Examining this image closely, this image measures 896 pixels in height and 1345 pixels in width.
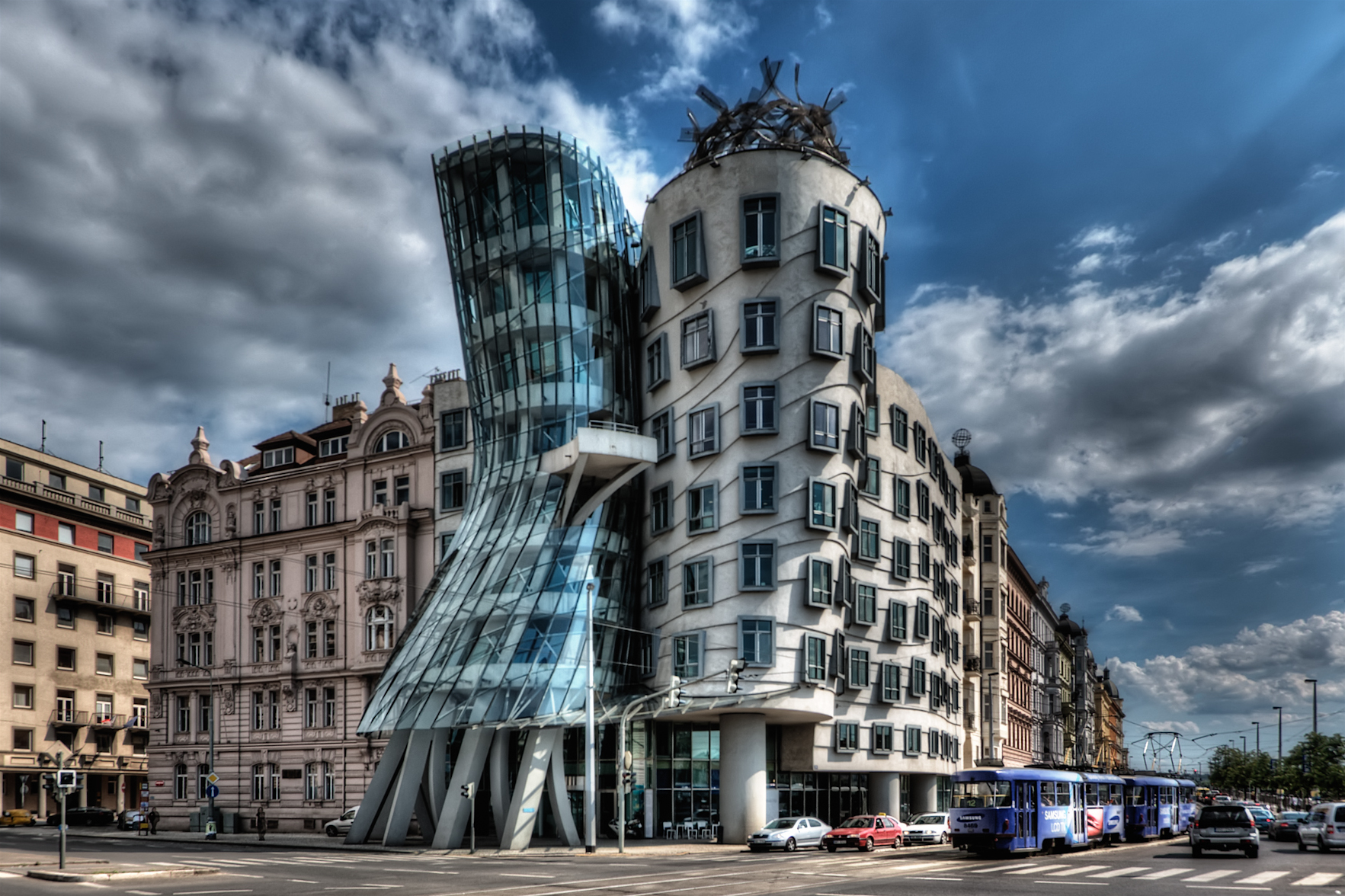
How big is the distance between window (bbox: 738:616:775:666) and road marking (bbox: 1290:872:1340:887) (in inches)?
923

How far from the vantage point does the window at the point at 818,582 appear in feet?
174

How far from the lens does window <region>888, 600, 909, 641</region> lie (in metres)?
64.4

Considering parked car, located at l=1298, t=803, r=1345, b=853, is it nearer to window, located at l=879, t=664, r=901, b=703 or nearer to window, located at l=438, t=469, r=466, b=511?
window, located at l=879, t=664, r=901, b=703

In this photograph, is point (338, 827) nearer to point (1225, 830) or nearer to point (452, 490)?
point (452, 490)

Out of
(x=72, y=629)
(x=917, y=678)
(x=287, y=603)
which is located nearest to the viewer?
(x=917, y=678)

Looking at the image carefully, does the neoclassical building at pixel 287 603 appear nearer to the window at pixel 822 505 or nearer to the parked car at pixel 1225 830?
the window at pixel 822 505

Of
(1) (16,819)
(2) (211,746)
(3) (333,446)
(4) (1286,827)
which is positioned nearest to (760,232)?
(3) (333,446)

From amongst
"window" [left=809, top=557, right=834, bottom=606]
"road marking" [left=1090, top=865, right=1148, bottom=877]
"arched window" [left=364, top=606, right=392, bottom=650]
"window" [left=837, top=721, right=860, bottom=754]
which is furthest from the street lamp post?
"road marking" [left=1090, top=865, right=1148, bottom=877]

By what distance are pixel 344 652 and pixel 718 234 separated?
106 feet

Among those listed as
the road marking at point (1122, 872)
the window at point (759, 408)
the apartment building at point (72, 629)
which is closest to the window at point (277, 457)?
the apartment building at point (72, 629)

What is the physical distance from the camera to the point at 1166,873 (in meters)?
33.0

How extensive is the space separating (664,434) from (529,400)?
7.24 metres

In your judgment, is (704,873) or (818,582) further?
(818,582)

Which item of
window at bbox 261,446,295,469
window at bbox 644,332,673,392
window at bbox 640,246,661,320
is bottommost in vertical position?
window at bbox 261,446,295,469
